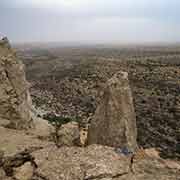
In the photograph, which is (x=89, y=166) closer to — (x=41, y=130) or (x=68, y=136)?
(x=68, y=136)

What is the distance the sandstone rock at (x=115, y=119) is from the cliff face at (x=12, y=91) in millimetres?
2463

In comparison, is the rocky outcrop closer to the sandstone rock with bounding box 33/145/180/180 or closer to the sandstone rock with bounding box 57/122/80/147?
the sandstone rock with bounding box 33/145/180/180

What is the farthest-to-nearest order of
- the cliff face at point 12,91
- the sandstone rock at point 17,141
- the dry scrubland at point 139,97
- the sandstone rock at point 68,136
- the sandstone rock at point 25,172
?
1. the dry scrubland at point 139,97
2. the cliff face at point 12,91
3. the sandstone rock at point 68,136
4. the sandstone rock at point 17,141
5. the sandstone rock at point 25,172

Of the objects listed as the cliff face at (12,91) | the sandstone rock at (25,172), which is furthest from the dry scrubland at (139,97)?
the sandstone rock at (25,172)

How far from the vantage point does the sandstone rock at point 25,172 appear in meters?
8.28

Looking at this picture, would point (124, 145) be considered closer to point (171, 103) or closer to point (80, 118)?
point (80, 118)

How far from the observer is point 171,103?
Result: 111ft

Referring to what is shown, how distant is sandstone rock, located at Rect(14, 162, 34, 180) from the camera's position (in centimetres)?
828

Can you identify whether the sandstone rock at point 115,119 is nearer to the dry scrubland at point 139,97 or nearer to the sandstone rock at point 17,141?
the sandstone rock at point 17,141

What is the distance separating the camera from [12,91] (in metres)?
13.1

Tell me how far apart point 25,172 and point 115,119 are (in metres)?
3.54

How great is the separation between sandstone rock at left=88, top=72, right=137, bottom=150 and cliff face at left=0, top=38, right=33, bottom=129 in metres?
2.46

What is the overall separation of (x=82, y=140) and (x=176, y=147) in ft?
33.7

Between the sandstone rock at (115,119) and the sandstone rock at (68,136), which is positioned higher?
the sandstone rock at (115,119)
